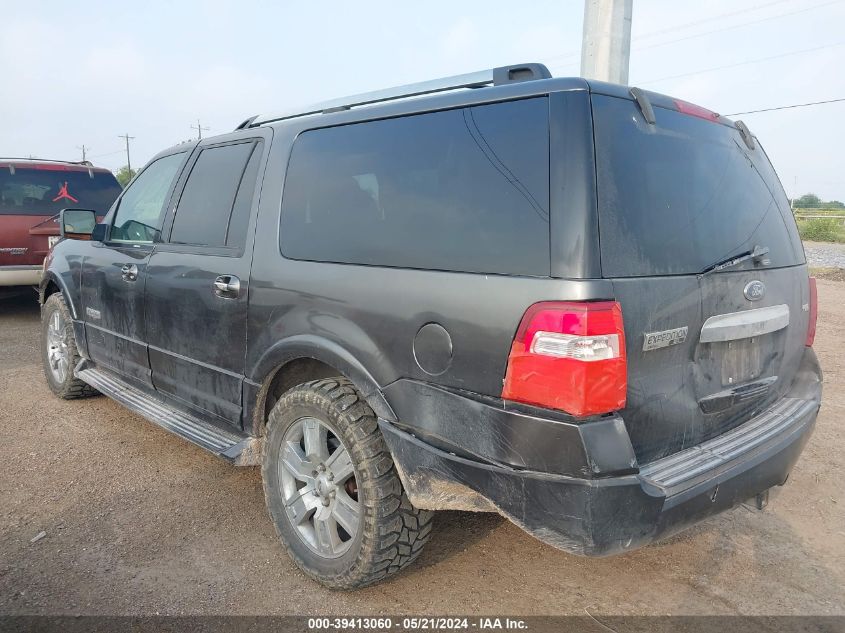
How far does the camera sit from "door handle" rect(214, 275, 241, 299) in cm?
308

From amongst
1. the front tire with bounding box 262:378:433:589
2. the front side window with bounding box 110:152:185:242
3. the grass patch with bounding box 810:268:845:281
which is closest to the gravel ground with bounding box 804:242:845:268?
the grass patch with bounding box 810:268:845:281

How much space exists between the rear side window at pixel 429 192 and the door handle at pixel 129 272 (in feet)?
4.60

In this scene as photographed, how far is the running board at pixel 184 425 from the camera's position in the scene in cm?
315

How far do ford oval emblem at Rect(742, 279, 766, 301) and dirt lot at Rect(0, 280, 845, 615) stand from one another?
126 cm

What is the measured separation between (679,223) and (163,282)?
273 cm

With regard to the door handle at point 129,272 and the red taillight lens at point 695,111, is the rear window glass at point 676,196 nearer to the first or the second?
the red taillight lens at point 695,111

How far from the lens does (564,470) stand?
196cm

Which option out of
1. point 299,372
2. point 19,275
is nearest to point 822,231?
point 19,275

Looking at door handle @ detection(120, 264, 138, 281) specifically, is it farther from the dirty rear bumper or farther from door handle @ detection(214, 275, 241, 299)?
the dirty rear bumper

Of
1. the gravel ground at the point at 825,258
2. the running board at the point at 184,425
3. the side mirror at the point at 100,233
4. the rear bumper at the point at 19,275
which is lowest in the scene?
the gravel ground at the point at 825,258

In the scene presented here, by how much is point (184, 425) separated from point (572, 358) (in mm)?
2439

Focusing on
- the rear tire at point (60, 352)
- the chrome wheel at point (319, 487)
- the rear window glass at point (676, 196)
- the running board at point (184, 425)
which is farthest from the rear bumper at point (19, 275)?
the rear window glass at point (676, 196)

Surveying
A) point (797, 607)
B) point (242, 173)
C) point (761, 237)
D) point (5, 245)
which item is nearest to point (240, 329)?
point (242, 173)

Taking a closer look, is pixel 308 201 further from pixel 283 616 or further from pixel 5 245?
pixel 5 245
